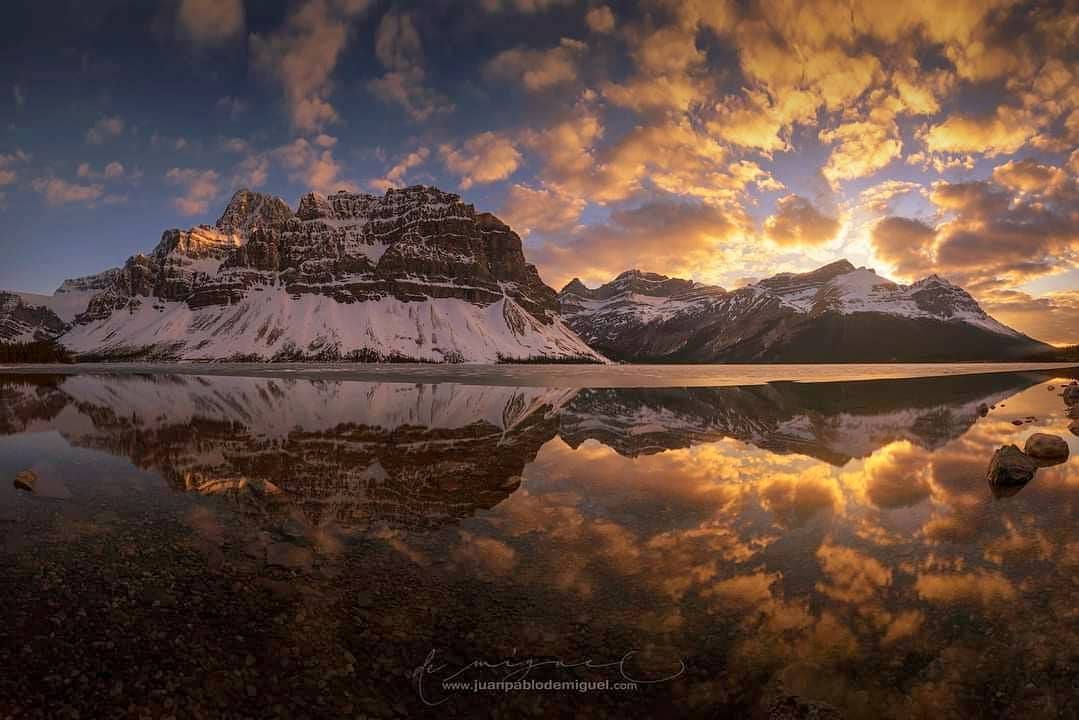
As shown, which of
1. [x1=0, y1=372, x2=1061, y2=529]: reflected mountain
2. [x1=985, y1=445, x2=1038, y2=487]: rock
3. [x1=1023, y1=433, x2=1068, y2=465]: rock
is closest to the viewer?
[x1=0, y1=372, x2=1061, y2=529]: reflected mountain

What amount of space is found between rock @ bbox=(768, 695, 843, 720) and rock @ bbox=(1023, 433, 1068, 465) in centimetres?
2528

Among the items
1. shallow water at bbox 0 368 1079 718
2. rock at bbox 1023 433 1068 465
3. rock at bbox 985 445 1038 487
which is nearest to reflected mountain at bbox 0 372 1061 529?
shallow water at bbox 0 368 1079 718

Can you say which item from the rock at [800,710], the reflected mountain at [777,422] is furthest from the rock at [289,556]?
the reflected mountain at [777,422]

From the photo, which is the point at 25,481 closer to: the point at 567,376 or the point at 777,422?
the point at 777,422

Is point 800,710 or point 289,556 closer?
point 800,710

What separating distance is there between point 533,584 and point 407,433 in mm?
22344

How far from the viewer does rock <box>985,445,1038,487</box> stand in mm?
19953

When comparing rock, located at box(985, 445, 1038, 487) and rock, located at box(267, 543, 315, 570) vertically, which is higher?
rock, located at box(985, 445, 1038, 487)

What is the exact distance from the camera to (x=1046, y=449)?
24.7 metres

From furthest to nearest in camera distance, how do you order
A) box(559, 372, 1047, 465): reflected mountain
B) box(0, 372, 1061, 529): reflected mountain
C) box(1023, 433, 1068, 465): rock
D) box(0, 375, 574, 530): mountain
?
box(559, 372, 1047, 465): reflected mountain
box(1023, 433, 1068, 465): rock
box(0, 372, 1061, 529): reflected mountain
box(0, 375, 574, 530): mountain

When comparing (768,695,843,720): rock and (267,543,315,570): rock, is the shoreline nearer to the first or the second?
(267,543,315,570): rock

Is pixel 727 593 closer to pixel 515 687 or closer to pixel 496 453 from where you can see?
pixel 515 687

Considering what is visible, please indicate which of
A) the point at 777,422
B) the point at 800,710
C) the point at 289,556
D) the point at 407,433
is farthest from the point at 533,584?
the point at 777,422

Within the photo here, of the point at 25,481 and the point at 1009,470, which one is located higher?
the point at 1009,470
